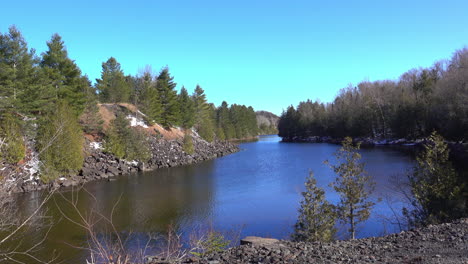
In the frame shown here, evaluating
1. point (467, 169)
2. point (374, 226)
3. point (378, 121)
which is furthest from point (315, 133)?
point (374, 226)

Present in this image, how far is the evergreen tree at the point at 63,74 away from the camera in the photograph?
3005cm

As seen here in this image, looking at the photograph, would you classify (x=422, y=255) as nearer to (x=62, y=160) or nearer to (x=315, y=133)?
(x=62, y=160)

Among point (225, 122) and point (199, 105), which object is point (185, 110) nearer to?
point (199, 105)

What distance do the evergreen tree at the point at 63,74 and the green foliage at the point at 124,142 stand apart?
4403 mm

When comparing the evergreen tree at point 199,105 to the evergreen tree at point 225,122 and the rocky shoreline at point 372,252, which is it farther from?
the rocky shoreline at point 372,252

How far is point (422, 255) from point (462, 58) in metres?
45.2

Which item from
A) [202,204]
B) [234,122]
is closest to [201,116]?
[234,122]

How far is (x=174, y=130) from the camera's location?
55281 mm

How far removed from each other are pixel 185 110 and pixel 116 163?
87.4 feet

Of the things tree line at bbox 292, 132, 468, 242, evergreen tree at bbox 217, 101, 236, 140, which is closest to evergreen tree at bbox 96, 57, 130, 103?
evergreen tree at bbox 217, 101, 236, 140

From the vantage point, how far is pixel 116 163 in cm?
3378

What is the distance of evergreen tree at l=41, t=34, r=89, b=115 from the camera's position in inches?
1183

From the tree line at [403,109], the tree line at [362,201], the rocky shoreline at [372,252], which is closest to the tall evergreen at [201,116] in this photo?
the tree line at [403,109]

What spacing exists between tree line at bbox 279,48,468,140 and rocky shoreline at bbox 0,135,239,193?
33.6 m
